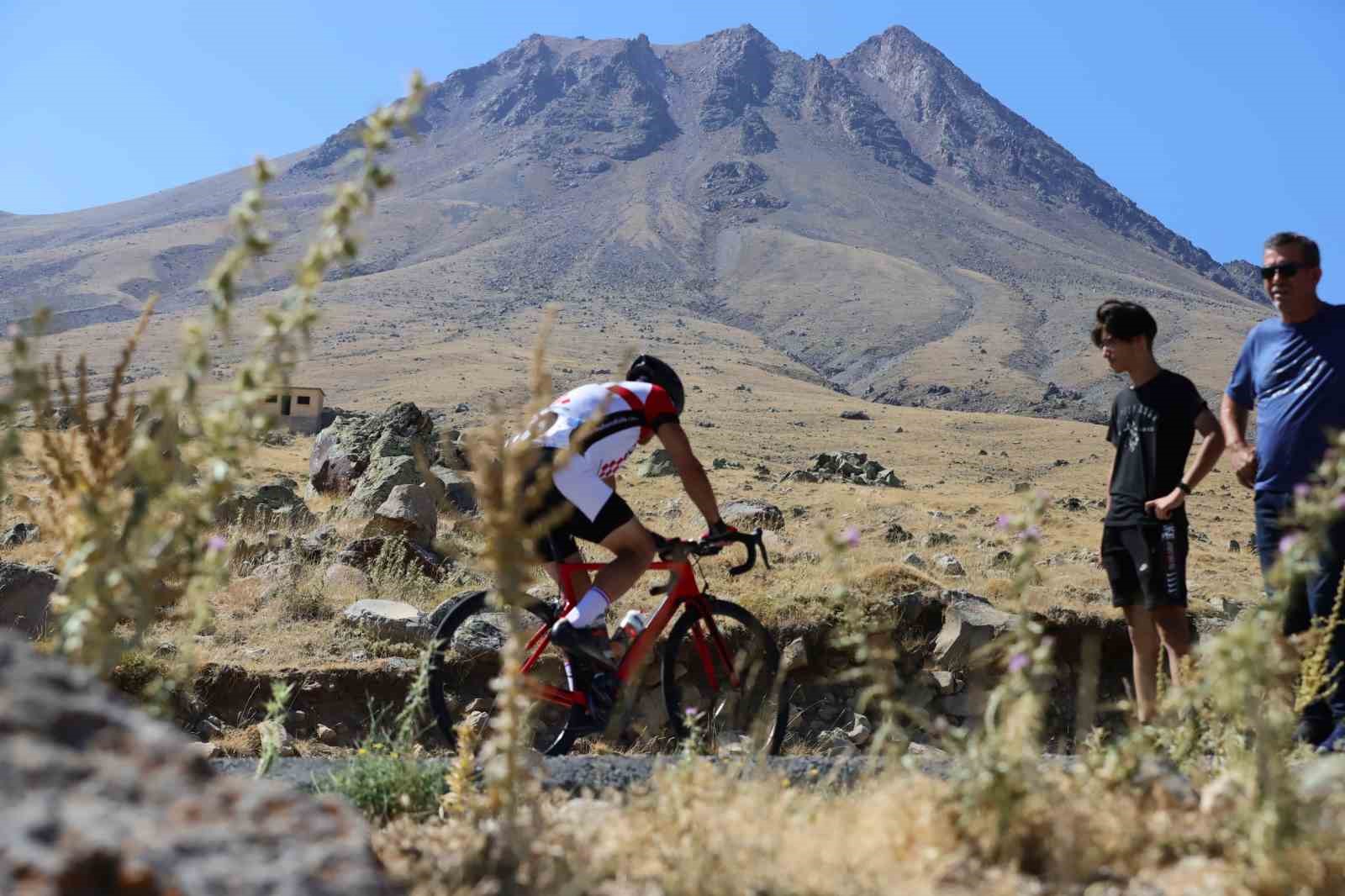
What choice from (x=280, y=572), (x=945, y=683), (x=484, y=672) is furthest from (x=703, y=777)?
(x=280, y=572)

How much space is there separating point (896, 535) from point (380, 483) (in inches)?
293

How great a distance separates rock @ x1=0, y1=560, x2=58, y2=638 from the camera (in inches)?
303

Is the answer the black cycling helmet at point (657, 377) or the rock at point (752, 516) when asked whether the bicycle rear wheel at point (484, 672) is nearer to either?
the black cycling helmet at point (657, 377)

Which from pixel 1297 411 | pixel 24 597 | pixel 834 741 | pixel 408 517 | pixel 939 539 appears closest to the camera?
pixel 1297 411

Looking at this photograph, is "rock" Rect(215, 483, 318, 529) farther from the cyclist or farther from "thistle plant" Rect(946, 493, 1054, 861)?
"thistle plant" Rect(946, 493, 1054, 861)

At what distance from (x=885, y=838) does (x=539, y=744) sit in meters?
5.08

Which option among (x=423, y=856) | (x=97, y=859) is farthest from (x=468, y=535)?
(x=97, y=859)

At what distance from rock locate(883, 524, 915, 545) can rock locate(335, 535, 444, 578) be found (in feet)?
25.0

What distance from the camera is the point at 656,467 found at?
2370 centimetres

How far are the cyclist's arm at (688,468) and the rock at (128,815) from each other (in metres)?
3.59

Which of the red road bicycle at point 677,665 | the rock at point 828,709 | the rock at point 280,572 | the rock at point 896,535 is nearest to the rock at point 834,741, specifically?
the rock at point 828,709

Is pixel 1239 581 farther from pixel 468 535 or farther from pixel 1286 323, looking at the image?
pixel 1286 323

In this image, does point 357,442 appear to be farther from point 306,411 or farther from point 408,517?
point 306,411

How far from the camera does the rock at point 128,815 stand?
1.42 m
